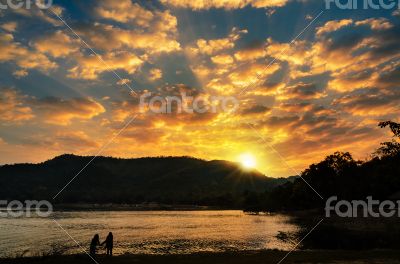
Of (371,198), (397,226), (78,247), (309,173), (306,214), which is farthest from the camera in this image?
(309,173)

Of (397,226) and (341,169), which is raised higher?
(341,169)

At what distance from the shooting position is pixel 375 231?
77.6 m

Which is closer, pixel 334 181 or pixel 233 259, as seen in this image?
pixel 233 259

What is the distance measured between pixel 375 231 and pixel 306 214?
86.7m

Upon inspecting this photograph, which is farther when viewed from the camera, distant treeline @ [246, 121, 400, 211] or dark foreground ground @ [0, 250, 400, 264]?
distant treeline @ [246, 121, 400, 211]

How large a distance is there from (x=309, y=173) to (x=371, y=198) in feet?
190

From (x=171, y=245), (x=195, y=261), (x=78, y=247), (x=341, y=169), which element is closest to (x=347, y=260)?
(x=195, y=261)

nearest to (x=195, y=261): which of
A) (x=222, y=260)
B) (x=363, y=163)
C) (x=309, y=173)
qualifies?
(x=222, y=260)

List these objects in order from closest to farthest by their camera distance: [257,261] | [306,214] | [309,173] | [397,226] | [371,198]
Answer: [257,261]
[397,226]
[371,198]
[306,214]
[309,173]

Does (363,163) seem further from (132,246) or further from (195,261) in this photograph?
(195,261)

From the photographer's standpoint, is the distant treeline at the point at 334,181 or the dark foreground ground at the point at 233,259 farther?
the distant treeline at the point at 334,181

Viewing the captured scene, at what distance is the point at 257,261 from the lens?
117ft

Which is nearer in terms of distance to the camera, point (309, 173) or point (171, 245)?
point (171, 245)

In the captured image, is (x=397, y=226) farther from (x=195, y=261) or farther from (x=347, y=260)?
(x=195, y=261)
